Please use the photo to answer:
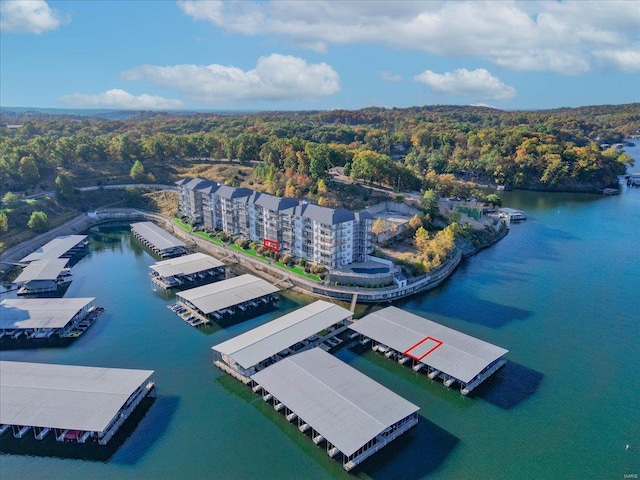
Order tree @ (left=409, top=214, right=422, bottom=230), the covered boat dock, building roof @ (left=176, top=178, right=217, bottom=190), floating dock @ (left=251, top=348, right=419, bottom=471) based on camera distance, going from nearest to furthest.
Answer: floating dock @ (left=251, top=348, right=419, bottom=471) < the covered boat dock < tree @ (left=409, top=214, right=422, bottom=230) < building roof @ (left=176, top=178, right=217, bottom=190)

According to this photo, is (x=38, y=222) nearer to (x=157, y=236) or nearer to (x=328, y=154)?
(x=157, y=236)

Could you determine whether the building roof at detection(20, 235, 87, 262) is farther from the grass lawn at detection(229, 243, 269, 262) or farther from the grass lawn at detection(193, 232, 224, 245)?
the grass lawn at detection(229, 243, 269, 262)

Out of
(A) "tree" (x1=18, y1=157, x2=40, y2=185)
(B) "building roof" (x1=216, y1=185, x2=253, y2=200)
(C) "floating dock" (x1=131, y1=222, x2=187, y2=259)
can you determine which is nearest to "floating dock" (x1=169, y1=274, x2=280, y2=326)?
(C) "floating dock" (x1=131, y1=222, x2=187, y2=259)

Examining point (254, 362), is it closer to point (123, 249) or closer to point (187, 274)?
point (187, 274)

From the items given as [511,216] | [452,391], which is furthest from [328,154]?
[452,391]

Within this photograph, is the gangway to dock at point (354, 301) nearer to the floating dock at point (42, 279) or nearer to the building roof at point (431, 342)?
the building roof at point (431, 342)

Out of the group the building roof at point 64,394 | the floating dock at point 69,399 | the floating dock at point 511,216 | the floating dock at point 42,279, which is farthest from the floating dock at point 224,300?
the floating dock at point 511,216
